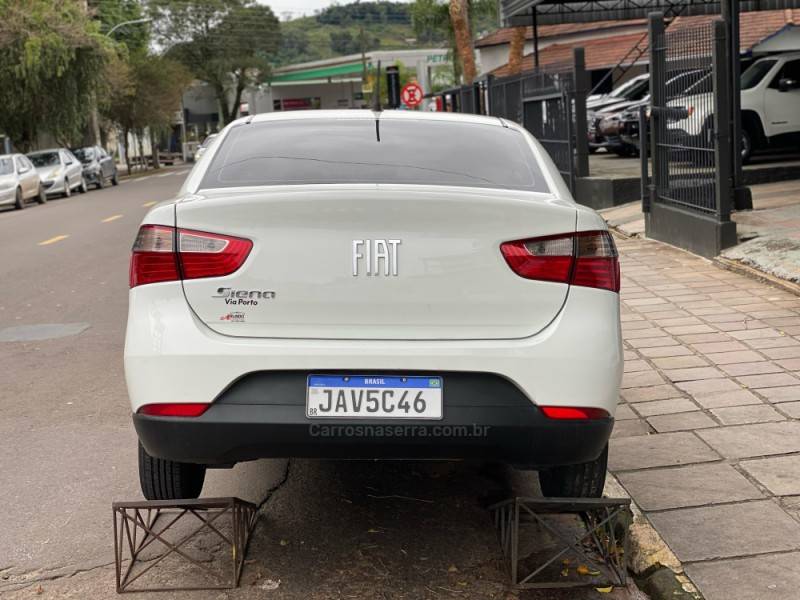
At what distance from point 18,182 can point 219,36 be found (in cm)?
6435

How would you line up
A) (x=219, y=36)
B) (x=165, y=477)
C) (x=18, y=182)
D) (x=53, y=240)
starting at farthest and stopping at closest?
(x=219, y=36) < (x=18, y=182) < (x=53, y=240) < (x=165, y=477)

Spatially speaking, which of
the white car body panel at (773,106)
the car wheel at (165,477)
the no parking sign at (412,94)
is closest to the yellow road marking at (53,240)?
the white car body panel at (773,106)

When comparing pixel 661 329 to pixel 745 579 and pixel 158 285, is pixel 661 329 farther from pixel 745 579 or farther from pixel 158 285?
pixel 158 285

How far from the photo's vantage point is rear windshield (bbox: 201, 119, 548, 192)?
4270 millimetres

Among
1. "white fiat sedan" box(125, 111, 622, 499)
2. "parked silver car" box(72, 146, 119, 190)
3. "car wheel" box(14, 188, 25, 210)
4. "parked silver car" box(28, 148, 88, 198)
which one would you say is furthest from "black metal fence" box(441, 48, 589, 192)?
"parked silver car" box(72, 146, 119, 190)

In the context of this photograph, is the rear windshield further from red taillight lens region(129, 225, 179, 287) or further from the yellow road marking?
the yellow road marking

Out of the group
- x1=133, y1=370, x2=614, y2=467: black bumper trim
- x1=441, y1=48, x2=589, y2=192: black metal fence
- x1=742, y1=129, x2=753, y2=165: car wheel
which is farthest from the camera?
x1=742, y1=129, x2=753, y2=165: car wheel

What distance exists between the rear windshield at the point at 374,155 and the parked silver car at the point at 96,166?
35.2m

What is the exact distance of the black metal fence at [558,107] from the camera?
16.0 metres

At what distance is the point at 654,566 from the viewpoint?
395cm

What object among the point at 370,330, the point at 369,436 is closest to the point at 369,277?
the point at 370,330

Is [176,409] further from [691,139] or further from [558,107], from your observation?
[558,107]

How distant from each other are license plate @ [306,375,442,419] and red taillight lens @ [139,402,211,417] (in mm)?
367

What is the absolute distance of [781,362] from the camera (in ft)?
21.5
